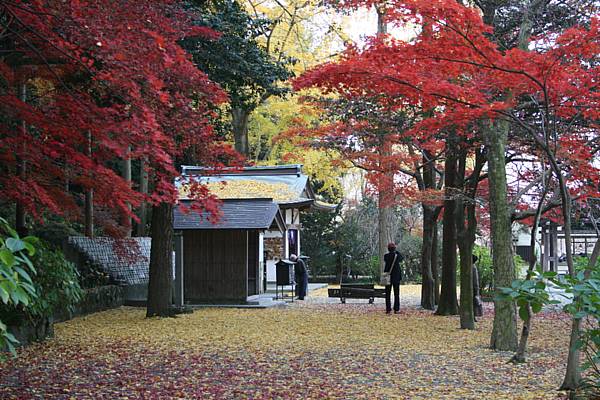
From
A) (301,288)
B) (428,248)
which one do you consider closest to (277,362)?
(428,248)

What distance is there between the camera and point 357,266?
30.5m

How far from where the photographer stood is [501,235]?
410 inches

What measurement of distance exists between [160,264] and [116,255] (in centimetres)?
335

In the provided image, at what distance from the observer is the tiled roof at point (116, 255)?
1694 cm

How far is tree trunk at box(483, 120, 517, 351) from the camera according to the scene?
1039 cm

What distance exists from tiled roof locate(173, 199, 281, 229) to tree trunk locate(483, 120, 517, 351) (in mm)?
7997

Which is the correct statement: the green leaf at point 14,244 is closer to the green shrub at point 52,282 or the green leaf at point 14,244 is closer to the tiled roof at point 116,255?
the green shrub at point 52,282

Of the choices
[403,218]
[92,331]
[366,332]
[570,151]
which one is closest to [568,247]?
[570,151]

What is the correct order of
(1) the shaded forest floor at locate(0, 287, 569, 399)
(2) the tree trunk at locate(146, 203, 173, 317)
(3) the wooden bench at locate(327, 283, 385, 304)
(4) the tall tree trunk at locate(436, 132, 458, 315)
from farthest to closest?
(3) the wooden bench at locate(327, 283, 385, 304) → (4) the tall tree trunk at locate(436, 132, 458, 315) → (2) the tree trunk at locate(146, 203, 173, 317) → (1) the shaded forest floor at locate(0, 287, 569, 399)

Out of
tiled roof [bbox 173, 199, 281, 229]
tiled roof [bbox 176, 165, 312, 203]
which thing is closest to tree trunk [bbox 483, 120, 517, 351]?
tiled roof [bbox 173, 199, 281, 229]

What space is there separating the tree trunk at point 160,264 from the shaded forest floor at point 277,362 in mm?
506

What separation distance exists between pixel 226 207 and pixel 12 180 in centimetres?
883

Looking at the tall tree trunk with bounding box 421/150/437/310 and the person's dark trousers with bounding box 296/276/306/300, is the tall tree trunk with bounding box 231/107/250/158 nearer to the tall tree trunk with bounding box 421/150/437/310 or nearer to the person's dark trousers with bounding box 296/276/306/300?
the person's dark trousers with bounding box 296/276/306/300

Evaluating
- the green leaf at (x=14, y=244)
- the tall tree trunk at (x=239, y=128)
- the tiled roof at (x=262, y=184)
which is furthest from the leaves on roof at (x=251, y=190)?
the green leaf at (x=14, y=244)
